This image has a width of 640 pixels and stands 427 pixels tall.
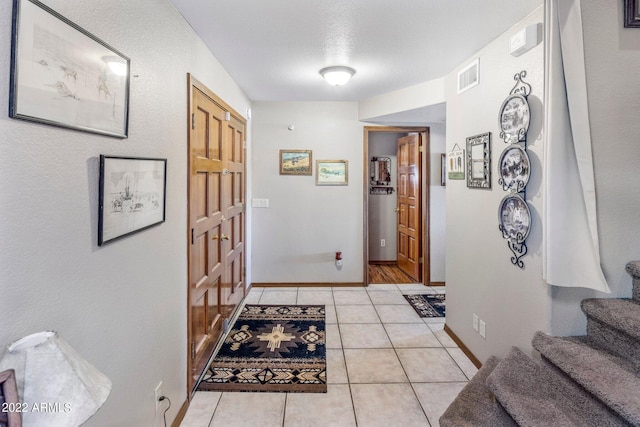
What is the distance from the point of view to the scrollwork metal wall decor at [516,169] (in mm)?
1927

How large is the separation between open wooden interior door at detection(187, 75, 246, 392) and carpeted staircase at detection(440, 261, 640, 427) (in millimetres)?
1647

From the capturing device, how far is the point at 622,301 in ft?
5.43

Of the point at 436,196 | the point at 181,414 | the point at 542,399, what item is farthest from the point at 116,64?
the point at 436,196

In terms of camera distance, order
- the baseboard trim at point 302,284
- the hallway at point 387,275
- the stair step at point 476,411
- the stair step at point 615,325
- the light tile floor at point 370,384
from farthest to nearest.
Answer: the hallway at point 387,275 < the baseboard trim at point 302,284 < the light tile floor at point 370,384 < the stair step at point 476,411 < the stair step at point 615,325

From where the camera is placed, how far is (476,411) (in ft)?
5.56

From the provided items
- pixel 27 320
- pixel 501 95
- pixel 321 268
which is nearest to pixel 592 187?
pixel 501 95

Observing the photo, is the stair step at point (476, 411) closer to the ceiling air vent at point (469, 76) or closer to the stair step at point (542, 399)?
the stair step at point (542, 399)

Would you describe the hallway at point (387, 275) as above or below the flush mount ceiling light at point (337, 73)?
below

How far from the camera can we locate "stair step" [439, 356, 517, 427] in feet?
5.20

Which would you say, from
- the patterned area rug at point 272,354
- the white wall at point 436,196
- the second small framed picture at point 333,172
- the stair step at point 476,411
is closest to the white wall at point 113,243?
the patterned area rug at point 272,354

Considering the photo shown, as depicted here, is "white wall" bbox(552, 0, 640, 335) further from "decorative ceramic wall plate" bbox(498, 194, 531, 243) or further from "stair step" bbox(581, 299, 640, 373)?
"decorative ceramic wall plate" bbox(498, 194, 531, 243)

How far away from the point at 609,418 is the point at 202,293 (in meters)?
2.29

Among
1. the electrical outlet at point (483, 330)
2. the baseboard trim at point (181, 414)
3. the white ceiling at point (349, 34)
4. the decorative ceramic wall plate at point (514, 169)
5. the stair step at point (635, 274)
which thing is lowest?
the baseboard trim at point (181, 414)

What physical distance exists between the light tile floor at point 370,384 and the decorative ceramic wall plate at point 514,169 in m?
1.38
